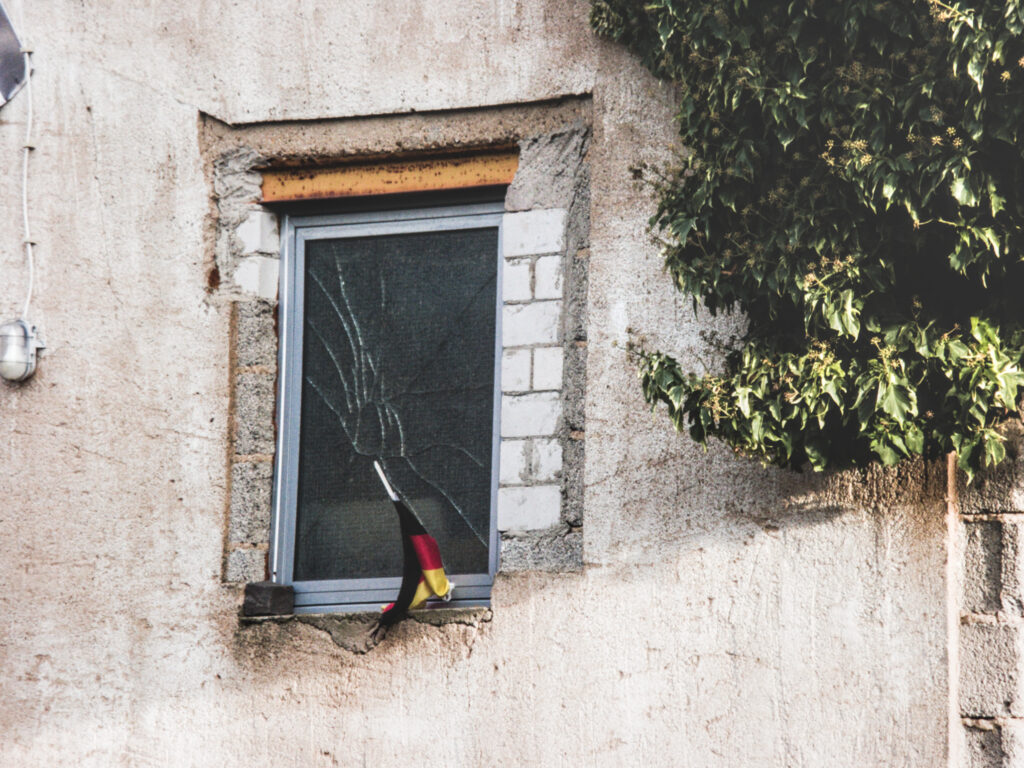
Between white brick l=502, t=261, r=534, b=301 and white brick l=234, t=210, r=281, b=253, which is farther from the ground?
white brick l=234, t=210, r=281, b=253

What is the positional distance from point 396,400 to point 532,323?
57cm

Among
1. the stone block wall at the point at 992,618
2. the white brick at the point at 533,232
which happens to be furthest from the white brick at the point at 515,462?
the stone block wall at the point at 992,618

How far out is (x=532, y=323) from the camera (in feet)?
17.0

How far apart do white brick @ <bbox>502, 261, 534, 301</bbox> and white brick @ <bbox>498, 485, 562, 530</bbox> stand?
0.63 m

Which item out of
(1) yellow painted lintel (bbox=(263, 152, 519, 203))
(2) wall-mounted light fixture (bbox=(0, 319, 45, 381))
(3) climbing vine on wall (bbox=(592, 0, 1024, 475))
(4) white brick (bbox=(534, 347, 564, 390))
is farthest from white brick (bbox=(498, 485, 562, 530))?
(2) wall-mounted light fixture (bbox=(0, 319, 45, 381))

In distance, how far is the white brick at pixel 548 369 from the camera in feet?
16.8

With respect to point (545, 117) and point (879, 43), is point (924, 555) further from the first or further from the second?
point (545, 117)

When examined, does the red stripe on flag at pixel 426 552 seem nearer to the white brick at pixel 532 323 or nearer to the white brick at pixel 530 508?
the white brick at pixel 530 508

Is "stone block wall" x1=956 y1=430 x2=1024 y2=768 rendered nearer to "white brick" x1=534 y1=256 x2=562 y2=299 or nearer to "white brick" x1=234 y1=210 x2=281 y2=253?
"white brick" x1=534 y1=256 x2=562 y2=299

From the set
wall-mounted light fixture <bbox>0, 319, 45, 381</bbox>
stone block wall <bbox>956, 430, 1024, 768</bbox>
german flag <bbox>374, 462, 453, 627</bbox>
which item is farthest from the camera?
wall-mounted light fixture <bbox>0, 319, 45, 381</bbox>

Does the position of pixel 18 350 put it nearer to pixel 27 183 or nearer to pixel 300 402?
pixel 27 183

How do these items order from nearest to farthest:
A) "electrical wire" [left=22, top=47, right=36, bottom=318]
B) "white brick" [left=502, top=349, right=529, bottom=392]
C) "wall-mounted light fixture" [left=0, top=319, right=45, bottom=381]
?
"white brick" [left=502, top=349, right=529, bottom=392] → "wall-mounted light fixture" [left=0, top=319, right=45, bottom=381] → "electrical wire" [left=22, top=47, right=36, bottom=318]

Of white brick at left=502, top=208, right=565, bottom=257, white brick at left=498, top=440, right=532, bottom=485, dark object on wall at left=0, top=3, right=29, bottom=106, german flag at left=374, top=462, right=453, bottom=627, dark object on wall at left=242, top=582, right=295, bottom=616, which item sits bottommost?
dark object on wall at left=242, top=582, right=295, bottom=616

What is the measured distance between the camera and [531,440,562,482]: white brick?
5.07m
